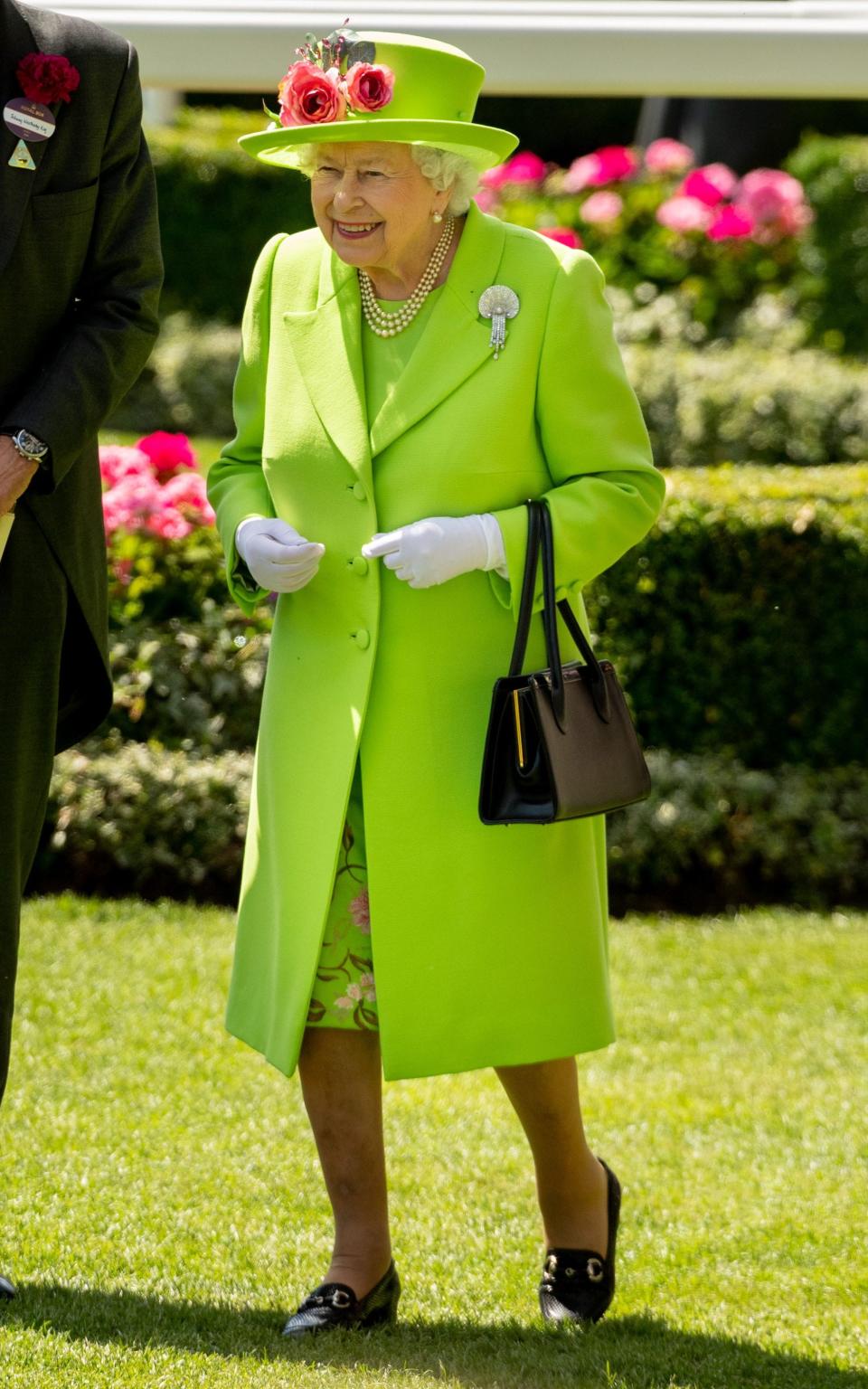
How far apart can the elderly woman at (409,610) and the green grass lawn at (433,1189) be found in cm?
24

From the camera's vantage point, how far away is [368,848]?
9.64ft

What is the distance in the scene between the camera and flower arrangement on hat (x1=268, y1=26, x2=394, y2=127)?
2.78 metres

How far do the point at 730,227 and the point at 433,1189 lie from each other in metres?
7.64

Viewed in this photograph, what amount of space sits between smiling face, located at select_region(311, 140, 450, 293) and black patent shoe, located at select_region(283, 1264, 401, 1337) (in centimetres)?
154

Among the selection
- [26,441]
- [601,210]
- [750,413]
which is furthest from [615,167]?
[26,441]

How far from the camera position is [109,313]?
3043mm

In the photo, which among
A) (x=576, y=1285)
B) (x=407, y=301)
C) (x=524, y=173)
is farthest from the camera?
(x=524, y=173)

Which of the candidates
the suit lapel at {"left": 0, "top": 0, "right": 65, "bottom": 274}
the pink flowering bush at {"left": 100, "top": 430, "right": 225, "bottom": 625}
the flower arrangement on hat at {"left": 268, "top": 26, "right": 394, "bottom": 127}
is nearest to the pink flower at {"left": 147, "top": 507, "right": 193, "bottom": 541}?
the pink flowering bush at {"left": 100, "top": 430, "right": 225, "bottom": 625}

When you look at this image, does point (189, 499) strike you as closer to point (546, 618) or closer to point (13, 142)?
point (13, 142)

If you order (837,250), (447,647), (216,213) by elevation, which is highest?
(216,213)

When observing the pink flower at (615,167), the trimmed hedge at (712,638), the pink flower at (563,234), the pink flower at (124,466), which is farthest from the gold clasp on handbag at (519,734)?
the pink flower at (615,167)

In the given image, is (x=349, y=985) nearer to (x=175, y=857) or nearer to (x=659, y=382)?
(x=175, y=857)

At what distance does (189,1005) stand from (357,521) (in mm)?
1945

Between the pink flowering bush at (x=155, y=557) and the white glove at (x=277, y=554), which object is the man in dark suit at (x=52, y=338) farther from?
the pink flowering bush at (x=155, y=557)
